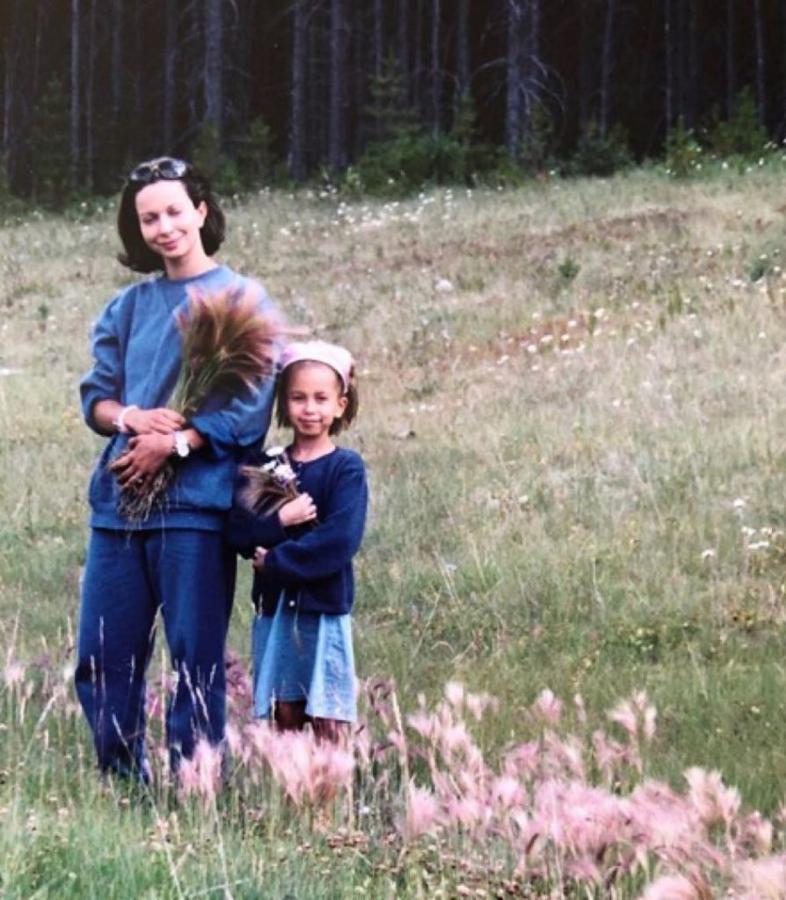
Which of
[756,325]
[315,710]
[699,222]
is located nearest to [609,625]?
[315,710]

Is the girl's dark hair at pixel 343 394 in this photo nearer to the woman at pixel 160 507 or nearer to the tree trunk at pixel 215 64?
the woman at pixel 160 507

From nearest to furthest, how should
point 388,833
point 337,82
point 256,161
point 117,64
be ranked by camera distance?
1. point 388,833
2. point 256,161
3. point 337,82
4. point 117,64

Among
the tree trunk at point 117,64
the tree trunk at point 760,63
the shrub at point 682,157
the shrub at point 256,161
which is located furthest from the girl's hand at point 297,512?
the tree trunk at point 760,63

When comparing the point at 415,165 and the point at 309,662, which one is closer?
the point at 309,662

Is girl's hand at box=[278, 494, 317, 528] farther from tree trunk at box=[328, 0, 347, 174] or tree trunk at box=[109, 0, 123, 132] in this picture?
tree trunk at box=[109, 0, 123, 132]

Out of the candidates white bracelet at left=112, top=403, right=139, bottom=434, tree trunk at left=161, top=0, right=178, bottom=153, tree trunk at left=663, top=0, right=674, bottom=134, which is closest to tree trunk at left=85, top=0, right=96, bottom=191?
tree trunk at left=161, top=0, right=178, bottom=153

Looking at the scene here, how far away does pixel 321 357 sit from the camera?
470cm

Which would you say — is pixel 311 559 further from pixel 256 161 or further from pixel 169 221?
pixel 256 161

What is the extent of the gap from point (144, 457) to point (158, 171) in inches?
35.0

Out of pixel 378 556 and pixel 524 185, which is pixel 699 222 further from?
pixel 378 556

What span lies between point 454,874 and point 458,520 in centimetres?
482

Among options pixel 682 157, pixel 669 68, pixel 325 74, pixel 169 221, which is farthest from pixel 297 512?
pixel 325 74

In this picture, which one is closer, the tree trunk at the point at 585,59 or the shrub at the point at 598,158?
the shrub at the point at 598,158

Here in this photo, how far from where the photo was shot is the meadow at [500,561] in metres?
3.63
